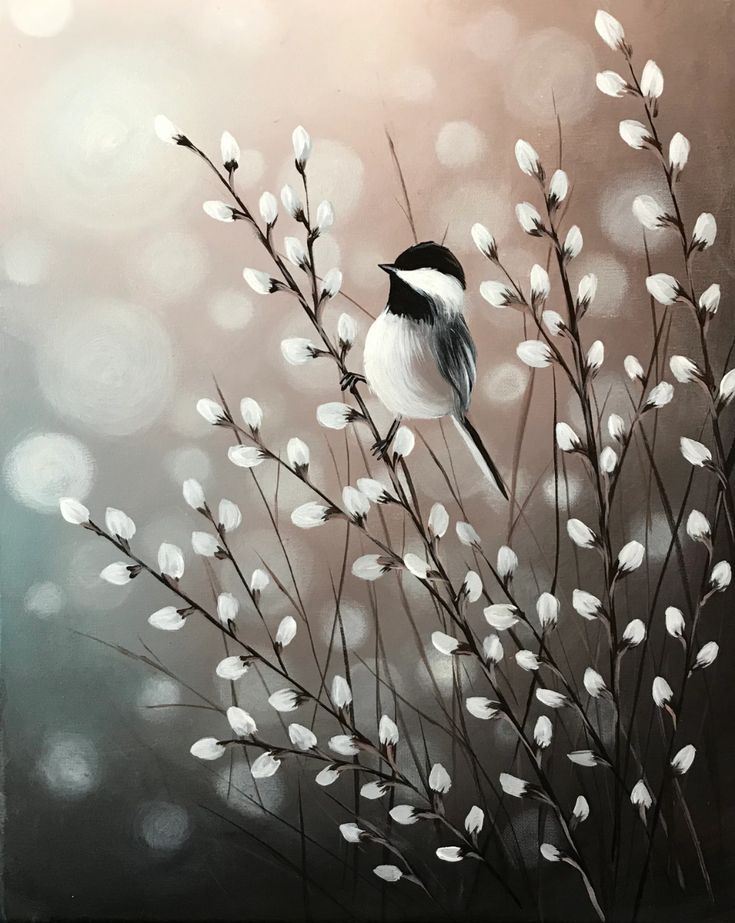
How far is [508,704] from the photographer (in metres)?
1.13

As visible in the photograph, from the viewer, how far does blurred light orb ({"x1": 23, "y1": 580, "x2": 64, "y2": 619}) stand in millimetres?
1133

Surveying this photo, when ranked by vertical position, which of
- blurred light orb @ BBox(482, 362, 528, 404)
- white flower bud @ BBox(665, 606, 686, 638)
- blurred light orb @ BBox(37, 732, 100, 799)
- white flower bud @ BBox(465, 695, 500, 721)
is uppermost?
blurred light orb @ BBox(482, 362, 528, 404)

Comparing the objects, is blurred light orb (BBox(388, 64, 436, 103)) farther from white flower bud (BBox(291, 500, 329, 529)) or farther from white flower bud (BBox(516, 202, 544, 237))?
white flower bud (BBox(291, 500, 329, 529))

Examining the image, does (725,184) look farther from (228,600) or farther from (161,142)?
(228,600)

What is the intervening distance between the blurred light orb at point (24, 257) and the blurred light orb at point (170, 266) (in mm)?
132

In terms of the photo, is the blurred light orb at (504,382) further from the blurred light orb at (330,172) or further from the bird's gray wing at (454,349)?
the blurred light orb at (330,172)

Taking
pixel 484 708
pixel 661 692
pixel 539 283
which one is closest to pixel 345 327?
pixel 539 283

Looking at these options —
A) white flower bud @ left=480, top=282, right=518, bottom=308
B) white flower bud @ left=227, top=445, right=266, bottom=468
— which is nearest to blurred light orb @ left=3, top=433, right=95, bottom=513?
white flower bud @ left=227, top=445, right=266, bottom=468

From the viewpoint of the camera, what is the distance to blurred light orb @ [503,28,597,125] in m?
1.08

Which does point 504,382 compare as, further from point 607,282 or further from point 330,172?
point 330,172

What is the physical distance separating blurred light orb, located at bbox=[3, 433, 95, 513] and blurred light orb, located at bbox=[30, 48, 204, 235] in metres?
0.32

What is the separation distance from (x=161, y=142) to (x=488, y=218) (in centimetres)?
49

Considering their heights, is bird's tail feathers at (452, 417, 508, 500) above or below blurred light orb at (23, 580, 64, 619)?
above

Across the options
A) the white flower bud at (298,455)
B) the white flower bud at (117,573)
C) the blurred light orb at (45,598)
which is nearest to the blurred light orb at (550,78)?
the white flower bud at (298,455)
